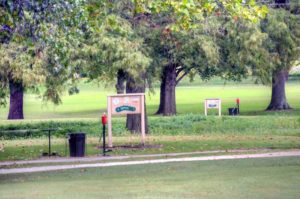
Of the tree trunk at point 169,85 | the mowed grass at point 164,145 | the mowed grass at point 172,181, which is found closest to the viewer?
the mowed grass at point 172,181

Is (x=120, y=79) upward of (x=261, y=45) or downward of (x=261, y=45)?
downward

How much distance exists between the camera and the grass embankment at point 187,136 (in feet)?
84.5

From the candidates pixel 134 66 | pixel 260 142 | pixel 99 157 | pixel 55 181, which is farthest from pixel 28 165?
pixel 260 142

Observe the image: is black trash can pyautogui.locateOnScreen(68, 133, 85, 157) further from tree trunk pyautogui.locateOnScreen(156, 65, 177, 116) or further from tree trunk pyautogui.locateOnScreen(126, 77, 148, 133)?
tree trunk pyautogui.locateOnScreen(156, 65, 177, 116)

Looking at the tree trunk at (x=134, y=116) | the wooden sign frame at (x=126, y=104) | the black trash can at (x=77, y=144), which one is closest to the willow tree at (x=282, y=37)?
the tree trunk at (x=134, y=116)

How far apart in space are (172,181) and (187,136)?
15.9 meters

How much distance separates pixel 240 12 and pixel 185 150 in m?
9.12

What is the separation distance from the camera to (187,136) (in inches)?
1246

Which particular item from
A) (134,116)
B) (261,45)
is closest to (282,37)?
(261,45)

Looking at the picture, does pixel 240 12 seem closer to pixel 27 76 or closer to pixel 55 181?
pixel 55 181

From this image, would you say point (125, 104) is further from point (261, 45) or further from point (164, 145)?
point (261, 45)

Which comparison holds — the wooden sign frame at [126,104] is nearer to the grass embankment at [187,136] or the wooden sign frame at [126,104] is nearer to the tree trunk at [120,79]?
the grass embankment at [187,136]

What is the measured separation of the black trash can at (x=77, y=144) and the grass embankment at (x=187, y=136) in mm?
1064

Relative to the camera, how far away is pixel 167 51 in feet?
101
